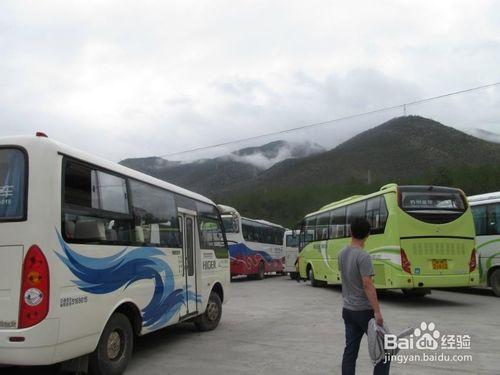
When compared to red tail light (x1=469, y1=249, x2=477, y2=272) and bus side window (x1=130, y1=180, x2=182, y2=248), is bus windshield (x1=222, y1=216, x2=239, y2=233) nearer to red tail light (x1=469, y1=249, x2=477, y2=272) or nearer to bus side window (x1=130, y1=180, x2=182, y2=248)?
red tail light (x1=469, y1=249, x2=477, y2=272)

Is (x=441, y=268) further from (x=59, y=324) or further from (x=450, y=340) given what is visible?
(x=59, y=324)

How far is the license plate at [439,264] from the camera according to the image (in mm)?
12820

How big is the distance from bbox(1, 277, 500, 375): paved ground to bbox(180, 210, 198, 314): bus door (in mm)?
645

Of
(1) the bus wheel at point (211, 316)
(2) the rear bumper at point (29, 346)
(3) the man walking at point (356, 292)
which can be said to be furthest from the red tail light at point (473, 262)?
(2) the rear bumper at point (29, 346)

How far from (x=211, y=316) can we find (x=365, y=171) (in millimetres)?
84517

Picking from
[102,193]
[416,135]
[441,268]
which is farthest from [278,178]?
[102,193]

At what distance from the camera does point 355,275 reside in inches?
201

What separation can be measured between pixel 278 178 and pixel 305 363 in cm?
10478

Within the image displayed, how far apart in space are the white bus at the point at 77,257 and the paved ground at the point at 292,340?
0.75m

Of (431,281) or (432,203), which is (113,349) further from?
(432,203)

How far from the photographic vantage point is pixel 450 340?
8.43 m

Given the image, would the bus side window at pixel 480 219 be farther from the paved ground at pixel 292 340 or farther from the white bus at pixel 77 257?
the white bus at pixel 77 257

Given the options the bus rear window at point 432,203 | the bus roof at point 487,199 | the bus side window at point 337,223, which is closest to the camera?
the bus rear window at point 432,203

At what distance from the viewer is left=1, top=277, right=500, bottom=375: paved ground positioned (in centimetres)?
671
